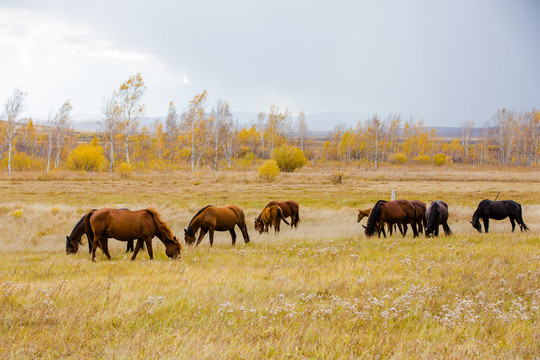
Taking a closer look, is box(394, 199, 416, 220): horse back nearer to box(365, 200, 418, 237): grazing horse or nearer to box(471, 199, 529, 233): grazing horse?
box(365, 200, 418, 237): grazing horse

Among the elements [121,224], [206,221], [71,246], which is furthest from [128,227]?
[206,221]

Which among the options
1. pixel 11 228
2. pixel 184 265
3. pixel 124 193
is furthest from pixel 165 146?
pixel 184 265

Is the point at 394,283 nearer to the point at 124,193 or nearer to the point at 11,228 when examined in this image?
the point at 11,228

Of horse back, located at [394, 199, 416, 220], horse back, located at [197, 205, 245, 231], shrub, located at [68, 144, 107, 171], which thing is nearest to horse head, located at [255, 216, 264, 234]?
horse back, located at [197, 205, 245, 231]

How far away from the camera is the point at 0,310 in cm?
468

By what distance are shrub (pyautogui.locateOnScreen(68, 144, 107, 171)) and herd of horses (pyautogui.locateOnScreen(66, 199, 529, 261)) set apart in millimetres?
37956

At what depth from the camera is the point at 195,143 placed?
174ft

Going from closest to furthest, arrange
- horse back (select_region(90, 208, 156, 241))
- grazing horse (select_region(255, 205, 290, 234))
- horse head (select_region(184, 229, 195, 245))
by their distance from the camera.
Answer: horse back (select_region(90, 208, 156, 241))
horse head (select_region(184, 229, 195, 245))
grazing horse (select_region(255, 205, 290, 234))

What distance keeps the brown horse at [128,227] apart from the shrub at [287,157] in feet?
138

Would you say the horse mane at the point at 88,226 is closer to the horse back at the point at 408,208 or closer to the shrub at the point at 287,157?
the horse back at the point at 408,208

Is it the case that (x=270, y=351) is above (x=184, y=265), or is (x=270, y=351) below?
above

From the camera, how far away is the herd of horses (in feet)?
31.3

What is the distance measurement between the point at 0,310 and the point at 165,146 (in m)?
87.6

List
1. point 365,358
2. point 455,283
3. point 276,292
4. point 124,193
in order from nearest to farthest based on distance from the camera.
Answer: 1. point 365,358
2. point 276,292
3. point 455,283
4. point 124,193
